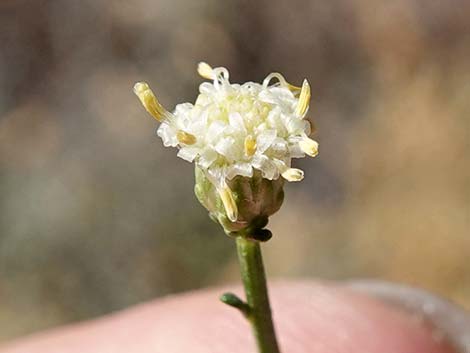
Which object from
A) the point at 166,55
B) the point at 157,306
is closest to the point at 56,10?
the point at 166,55

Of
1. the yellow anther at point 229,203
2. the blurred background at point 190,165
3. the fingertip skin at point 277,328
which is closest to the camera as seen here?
the yellow anther at point 229,203

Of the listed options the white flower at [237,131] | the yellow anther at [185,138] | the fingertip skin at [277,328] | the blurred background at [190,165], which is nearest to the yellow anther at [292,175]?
the white flower at [237,131]

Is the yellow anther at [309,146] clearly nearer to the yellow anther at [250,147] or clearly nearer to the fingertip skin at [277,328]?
the yellow anther at [250,147]

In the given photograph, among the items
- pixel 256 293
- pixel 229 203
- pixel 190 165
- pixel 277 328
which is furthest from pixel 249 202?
pixel 190 165

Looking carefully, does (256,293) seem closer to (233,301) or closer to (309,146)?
(233,301)

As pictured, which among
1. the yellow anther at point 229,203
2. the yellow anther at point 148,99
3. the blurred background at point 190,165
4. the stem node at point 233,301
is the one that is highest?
the blurred background at point 190,165

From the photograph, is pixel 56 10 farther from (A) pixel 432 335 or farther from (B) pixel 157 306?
(A) pixel 432 335

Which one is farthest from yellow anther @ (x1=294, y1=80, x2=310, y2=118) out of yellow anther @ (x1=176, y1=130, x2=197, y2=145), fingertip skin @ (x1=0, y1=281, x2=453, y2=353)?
fingertip skin @ (x1=0, y1=281, x2=453, y2=353)
